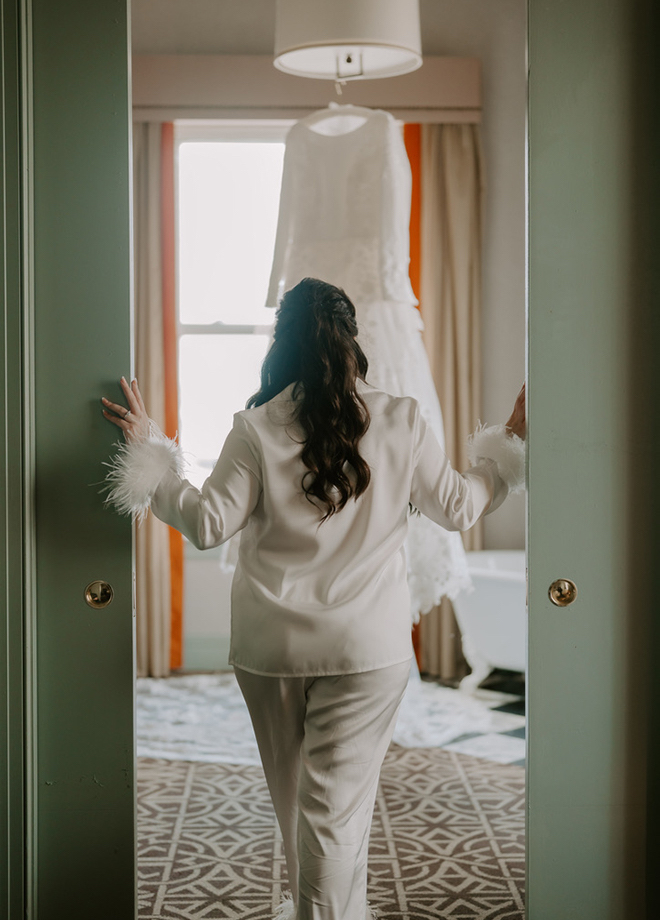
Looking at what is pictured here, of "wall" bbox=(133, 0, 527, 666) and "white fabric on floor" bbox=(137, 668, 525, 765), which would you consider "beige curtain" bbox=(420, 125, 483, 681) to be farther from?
"white fabric on floor" bbox=(137, 668, 525, 765)

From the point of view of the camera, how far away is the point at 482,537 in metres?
4.35

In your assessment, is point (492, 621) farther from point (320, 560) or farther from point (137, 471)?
point (137, 471)

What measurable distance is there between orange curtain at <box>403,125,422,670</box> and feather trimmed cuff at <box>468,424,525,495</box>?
95.1 inches

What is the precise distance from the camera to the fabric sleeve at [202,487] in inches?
64.2

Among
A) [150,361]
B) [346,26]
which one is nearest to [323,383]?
[346,26]

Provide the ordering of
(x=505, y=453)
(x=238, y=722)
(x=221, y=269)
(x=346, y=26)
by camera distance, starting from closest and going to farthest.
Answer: (x=505, y=453) → (x=346, y=26) → (x=238, y=722) → (x=221, y=269)

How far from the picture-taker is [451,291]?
4227 millimetres

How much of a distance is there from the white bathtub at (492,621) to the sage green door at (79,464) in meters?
2.13

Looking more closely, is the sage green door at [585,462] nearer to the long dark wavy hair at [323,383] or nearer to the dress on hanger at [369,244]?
the long dark wavy hair at [323,383]

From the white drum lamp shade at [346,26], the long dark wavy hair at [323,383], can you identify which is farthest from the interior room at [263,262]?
the long dark wavy hair at [323,383]

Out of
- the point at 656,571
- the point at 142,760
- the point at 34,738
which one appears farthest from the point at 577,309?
the point at 142,760

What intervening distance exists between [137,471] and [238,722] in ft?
6.79

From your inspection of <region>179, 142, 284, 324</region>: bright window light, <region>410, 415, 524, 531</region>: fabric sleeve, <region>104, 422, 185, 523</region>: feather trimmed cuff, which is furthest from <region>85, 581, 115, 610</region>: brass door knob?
<region>179, 142, 284, 324</region>: bright window light

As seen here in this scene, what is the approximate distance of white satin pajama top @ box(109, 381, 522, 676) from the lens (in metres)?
1.63
